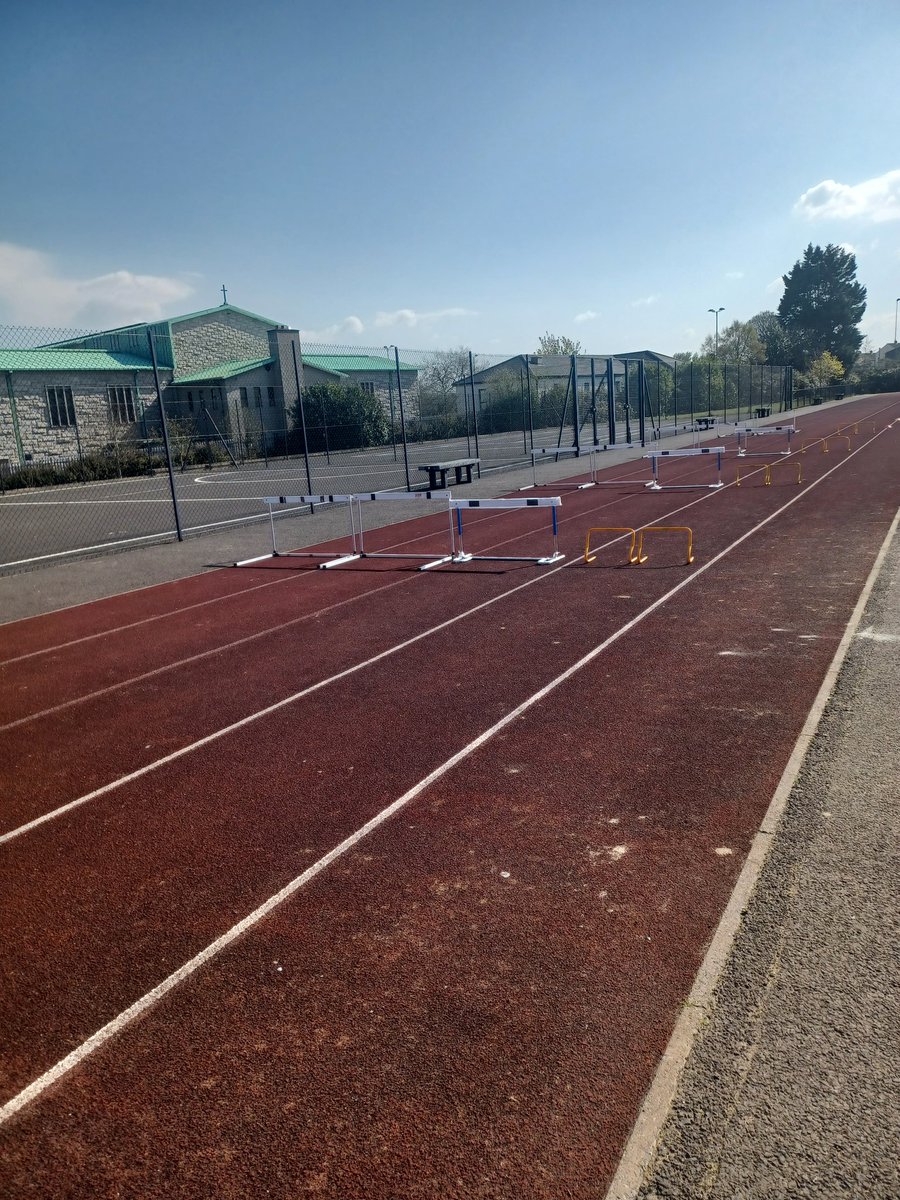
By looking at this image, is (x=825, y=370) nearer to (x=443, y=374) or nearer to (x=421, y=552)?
(x=443, y=374)

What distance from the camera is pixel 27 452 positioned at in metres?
33.5

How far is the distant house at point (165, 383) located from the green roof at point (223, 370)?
8cm

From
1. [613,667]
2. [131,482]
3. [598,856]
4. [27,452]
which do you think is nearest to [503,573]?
[613,667]

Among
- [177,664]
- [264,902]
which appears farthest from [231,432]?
[264,902]

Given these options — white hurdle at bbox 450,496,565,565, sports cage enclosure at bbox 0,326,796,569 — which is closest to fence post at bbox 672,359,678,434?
sports cage enclosure at bbox 0,326,796,569

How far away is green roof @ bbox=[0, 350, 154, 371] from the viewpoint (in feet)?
111

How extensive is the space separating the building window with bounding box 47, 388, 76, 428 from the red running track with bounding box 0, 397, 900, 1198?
26.8 meters

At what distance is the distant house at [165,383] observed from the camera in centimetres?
3331

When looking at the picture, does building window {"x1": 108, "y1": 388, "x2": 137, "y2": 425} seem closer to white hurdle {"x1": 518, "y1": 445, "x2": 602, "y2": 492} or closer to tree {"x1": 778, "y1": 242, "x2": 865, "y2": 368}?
white hurdle {"x1": 518, "y1": 445, "x2": 602, "y2": 492}

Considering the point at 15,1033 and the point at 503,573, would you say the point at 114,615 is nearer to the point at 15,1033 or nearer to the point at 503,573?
the point at 503,573

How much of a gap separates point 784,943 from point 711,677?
4.00 m

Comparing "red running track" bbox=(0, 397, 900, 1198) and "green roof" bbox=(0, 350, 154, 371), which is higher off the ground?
"green roof" bbox=(0, 350, 154, 371)

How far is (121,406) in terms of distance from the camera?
35188mm

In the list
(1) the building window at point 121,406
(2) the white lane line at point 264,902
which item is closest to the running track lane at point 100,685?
(2) the white lane line at point 264,902
